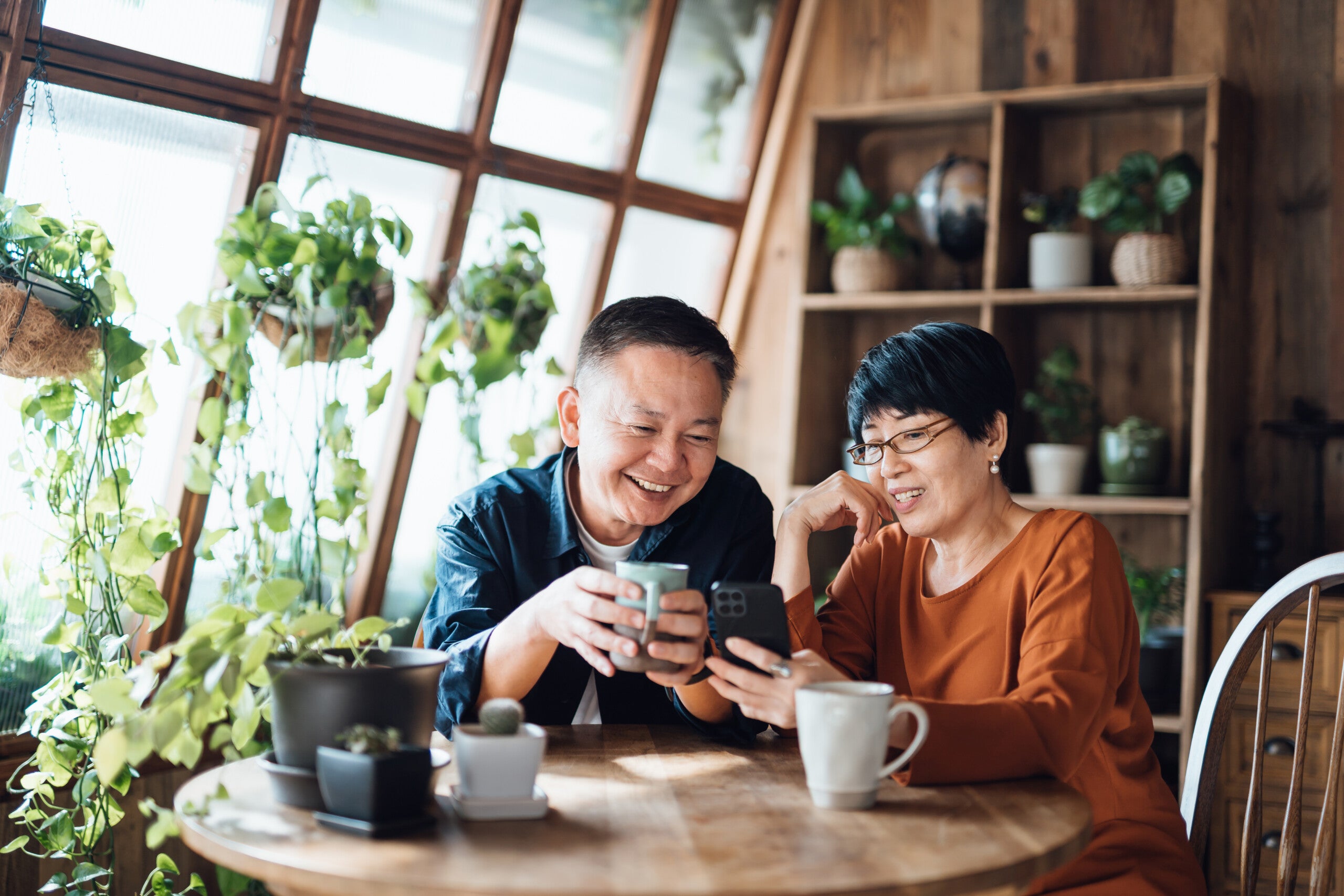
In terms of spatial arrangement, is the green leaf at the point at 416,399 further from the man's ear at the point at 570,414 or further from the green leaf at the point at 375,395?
the man's ear at the point at 570,414

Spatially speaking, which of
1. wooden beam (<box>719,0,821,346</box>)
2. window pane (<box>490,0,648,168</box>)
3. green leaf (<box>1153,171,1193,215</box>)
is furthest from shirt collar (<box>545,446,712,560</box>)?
wooden beam (<box>719,0,821,346</box>)

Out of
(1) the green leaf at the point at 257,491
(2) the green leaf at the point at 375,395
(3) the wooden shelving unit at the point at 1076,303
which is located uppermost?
(3) the wooden shelving unit at the point at 1076,303

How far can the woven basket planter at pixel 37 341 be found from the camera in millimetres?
1837

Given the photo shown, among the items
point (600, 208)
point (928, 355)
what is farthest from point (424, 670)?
point (600, 208)

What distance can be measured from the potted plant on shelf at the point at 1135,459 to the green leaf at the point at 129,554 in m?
2.43

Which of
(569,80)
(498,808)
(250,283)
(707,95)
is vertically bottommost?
(498,808)

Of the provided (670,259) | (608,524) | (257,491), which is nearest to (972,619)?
(608,524)

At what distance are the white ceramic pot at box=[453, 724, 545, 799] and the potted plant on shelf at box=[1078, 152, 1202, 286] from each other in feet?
8.38

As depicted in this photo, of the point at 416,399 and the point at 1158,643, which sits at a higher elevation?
the point at 416,399

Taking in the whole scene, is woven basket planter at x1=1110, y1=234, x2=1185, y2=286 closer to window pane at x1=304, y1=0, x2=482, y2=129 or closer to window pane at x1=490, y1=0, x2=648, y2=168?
window pane at x1=490, y1=0, x2=648, y2=168

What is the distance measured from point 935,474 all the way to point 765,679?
484mm

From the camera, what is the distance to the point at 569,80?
334 centimetres

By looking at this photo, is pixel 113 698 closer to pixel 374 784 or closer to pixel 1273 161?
pixel 374 784

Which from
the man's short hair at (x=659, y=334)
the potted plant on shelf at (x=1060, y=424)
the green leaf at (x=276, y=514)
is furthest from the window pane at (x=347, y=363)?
the potted plant on shelf at (x=1060, y=424)
